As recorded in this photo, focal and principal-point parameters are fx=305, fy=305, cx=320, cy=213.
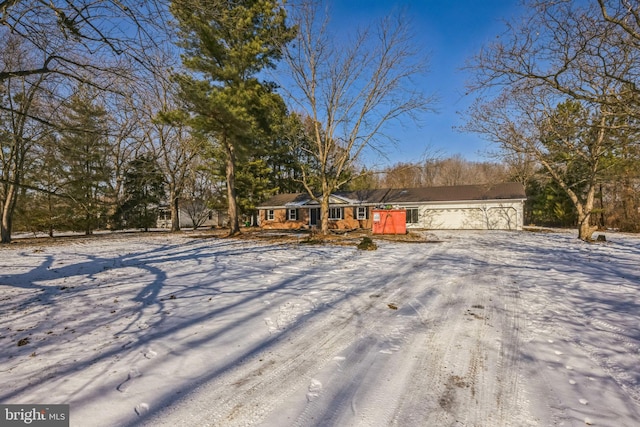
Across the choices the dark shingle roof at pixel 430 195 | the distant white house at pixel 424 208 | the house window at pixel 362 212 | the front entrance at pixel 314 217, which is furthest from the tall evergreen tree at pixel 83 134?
the dark shingle roof at pixel 430 195

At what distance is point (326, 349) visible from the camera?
3.35m

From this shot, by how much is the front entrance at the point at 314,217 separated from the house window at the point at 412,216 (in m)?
7.76

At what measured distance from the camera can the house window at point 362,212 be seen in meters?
26.2

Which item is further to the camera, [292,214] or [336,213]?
[292,214]

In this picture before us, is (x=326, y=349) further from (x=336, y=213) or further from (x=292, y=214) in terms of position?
(x=292, y=214)

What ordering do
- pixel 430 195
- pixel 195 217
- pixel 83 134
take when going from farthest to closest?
pixel 195 217
pixel 430 195
pixel 83 134

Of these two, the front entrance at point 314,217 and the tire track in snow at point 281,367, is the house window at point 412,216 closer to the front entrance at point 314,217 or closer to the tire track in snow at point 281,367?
the front entrance at point 314,217

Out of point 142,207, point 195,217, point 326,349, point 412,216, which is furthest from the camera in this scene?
point 195,217

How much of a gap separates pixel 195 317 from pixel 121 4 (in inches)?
167

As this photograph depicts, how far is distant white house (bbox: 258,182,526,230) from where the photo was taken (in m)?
22.9

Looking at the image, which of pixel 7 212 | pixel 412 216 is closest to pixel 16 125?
pixel 7 212
